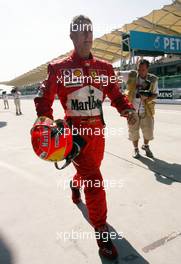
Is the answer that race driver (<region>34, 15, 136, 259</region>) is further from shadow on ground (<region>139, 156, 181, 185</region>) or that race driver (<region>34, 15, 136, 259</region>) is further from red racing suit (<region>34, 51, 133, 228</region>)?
shadow on ground (<region>139, 156, 181, 185</region>)

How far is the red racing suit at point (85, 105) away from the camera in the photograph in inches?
102

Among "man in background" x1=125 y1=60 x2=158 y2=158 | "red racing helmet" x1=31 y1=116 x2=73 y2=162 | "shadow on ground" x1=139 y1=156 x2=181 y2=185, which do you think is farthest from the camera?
"man in background" x1=125 y1=60 x2=158 y2=158

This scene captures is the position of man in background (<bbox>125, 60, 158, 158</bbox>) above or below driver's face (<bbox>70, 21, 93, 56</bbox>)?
below

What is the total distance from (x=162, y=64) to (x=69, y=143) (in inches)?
1203

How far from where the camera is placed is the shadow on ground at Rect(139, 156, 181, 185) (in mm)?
4133

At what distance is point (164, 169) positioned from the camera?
4.59 metres

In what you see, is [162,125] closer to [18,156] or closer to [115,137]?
[115,137]

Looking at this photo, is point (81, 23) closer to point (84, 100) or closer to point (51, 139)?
point (84, 100)

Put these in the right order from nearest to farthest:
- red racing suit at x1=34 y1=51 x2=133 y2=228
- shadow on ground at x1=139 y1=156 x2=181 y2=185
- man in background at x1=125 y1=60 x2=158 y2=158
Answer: red racing suit at x1=34 y1=51 x2=133 y2=228
shadow on ground at x1=139 y1=156 x2=181 y2=185
man in background at x1=125 y1=60 x2=158 y2=158

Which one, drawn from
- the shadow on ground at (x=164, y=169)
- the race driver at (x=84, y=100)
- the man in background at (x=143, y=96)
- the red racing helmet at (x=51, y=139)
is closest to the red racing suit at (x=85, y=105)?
the race driver at (x=84, y=100)

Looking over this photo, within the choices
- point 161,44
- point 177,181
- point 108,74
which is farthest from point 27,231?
point 161,44

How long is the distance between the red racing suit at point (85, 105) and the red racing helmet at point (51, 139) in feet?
0.69

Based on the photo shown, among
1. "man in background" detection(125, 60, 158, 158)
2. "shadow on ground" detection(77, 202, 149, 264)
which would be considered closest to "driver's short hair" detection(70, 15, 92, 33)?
"shadow on ground" detection(77, 202, 149, 264)

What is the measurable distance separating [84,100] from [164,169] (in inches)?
93.3
